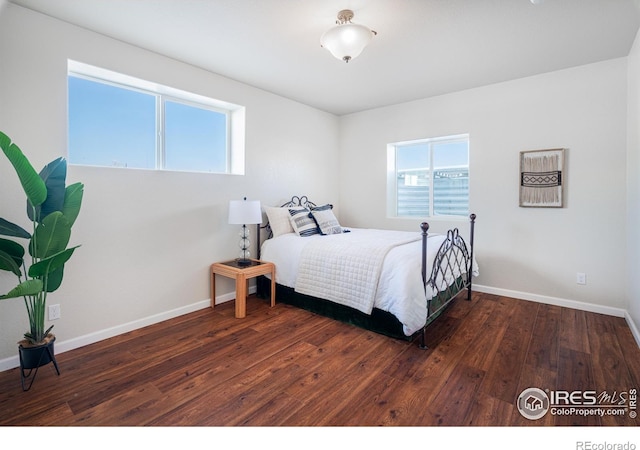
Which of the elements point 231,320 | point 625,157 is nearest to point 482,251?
point 625,157

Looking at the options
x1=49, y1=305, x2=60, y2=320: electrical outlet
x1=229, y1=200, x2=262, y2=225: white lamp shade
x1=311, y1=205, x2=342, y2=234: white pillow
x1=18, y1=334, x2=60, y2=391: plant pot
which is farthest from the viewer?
x1=311, y1=205, x2=342, y2=234: white pillow

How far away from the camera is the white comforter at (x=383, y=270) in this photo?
7.94ft

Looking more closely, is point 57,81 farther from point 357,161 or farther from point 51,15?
point 357,161

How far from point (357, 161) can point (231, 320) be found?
10.2ft

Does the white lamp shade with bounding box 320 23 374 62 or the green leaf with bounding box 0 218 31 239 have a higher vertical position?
the white lamp shade with bounding box 320 23 374 62

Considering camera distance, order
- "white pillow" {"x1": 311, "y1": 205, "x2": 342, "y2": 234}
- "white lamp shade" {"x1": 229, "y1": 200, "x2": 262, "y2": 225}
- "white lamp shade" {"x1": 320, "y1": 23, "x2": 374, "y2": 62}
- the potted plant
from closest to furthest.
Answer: the potted plant, "white lamp shade" {"x1": 320, "y1": 23, "x2": 374, "y2": 62}, "white lamp shade" {"x1": 229, "y1": 200, "x2": 262, "y2": 225}, "white pillow" {"x1": 311, "y1": 205, "x2": 342, "y2": 234}

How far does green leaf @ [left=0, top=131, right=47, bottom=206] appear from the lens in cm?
171

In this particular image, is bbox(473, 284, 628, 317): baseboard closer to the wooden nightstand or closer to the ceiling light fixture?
the wooden nightstand

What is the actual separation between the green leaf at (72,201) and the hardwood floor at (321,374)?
106 centimetres

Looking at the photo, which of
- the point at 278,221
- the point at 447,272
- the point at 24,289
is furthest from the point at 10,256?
the point at 447,272

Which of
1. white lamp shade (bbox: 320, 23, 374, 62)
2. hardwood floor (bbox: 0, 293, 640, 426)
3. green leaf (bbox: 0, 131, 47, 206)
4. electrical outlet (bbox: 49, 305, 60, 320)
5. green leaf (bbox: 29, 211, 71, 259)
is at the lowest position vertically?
hardwood floor (bbox: 0, 293, 640, 426)

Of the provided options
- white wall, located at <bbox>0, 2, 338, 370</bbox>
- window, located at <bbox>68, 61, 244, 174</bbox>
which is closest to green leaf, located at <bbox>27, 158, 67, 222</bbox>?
white wall, located at <bbox>0, 2, 338, 370</bbox>

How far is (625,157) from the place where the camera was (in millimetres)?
2992

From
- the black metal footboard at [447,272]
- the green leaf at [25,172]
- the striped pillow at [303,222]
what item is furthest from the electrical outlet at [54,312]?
the black metal footboard at [447,272]
